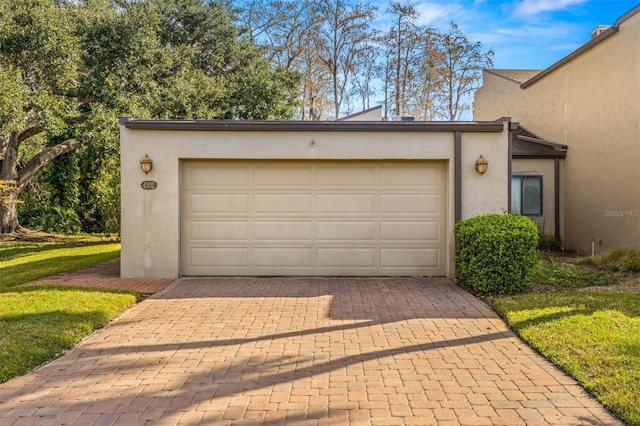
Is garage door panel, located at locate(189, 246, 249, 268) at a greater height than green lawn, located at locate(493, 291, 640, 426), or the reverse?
garage door panel, located at locate(189, 246, 249, 268)

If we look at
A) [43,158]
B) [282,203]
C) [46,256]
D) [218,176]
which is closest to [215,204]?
[218,176]

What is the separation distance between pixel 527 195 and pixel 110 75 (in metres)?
12.5

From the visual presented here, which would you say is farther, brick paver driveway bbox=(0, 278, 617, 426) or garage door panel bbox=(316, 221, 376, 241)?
garage door panel bbox=(316, 221, 376, 241)

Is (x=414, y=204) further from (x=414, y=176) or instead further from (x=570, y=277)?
(x=570, y=277)

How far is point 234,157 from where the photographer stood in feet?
29.8

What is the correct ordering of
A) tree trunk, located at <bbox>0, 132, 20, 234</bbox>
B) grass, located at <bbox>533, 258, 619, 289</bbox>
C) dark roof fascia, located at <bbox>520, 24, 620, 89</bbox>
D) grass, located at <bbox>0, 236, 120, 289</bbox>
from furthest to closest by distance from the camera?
tree trunk, located at <bbox>0, 132, 20, 234</bbox> → dark roof fascia, located at <bbox>520, 24, 620, 89</bbox> → grass, located at <bbox>0, 236, 120, 289</bbox> → grass, located at <bbox>533, 258, 619, 289</bbox>

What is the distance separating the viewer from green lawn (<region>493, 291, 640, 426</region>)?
3922 millimetres

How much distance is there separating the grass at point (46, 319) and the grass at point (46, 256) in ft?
5.91

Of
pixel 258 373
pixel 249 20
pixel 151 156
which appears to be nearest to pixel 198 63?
pixel 249 20

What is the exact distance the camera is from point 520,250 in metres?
7.71

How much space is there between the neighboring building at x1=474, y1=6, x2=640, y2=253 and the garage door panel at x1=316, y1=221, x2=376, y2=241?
6.35m

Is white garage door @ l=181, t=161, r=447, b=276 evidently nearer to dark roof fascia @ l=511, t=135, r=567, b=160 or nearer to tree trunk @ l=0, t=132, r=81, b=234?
dark roof fascia @ l=511, t=135, r=567, b=160

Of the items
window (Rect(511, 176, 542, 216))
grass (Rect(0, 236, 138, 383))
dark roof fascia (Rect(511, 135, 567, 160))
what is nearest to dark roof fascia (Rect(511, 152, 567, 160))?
dark roof fascia (Rect(511, 135, 567, 160))

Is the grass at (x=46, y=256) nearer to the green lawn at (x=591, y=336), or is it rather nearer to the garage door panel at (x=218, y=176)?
the garage door panel at (x=218, y=176)
